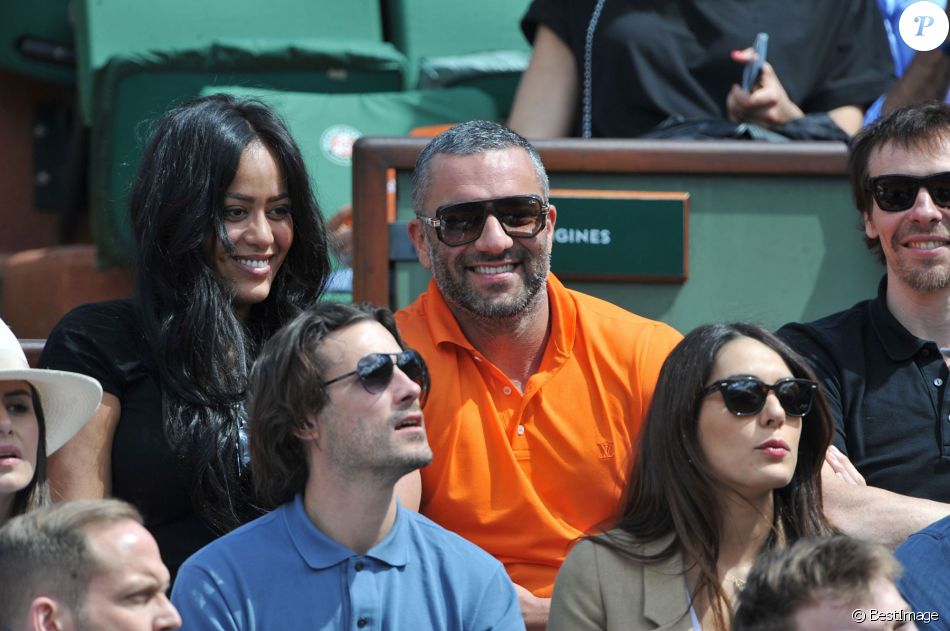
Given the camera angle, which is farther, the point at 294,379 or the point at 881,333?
the point at 881,333

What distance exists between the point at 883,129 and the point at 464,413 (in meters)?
1.32

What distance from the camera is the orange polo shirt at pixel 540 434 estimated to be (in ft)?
11.0

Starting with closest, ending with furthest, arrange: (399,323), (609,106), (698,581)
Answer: (698,581) → (399,323) → (609,106)

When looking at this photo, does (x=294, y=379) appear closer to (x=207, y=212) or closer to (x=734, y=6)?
(x=207, y=212)

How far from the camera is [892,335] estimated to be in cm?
374

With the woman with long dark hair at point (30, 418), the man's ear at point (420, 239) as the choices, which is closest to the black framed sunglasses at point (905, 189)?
the man's ear at point (420, 239)

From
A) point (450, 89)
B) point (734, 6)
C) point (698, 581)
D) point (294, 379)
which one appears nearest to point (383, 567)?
point (294, 379)

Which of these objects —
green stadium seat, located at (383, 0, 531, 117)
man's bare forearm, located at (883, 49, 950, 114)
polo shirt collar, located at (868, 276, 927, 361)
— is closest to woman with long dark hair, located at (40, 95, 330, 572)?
polo shirt collar, located at (868, 276, 927, 361)

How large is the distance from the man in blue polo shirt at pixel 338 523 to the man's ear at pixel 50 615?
0.31 m

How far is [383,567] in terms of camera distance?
282 centimetres

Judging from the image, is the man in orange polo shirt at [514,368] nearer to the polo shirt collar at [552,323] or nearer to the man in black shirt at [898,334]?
the polo shirt collar at [552,323]

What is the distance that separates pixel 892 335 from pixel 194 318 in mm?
1652

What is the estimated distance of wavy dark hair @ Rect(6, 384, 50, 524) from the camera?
2.96 metres

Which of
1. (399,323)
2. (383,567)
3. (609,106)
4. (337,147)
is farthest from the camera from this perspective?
Answer: (337,147)
